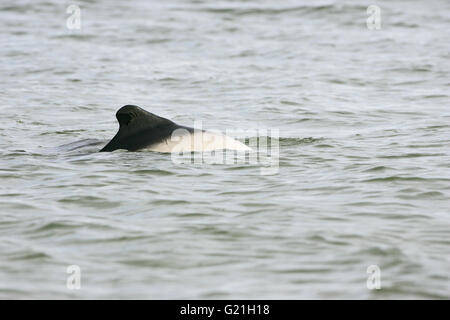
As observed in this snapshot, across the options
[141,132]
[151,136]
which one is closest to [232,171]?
[151,136]

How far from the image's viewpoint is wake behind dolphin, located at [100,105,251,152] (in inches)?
388

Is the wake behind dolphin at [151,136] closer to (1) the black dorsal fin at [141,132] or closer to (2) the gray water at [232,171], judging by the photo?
(1) the black dorsal fin at [141,132]

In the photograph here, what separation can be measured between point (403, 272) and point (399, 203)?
6.34ft

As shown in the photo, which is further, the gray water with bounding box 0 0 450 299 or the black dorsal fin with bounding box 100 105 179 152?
the black dorsal fin with bounding box 100 105 179 152

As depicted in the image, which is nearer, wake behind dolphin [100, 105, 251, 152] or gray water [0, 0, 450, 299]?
gray water [0, 0, 450, 299]

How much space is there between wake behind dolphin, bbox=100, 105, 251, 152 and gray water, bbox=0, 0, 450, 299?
0.13m

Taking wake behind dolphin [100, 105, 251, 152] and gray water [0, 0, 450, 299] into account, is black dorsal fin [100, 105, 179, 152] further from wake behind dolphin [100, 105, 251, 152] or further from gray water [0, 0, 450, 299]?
gray water [0, 0, 450, 299]

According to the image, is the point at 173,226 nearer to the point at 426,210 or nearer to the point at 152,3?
the point at 426,210

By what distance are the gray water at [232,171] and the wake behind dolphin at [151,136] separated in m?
0.13

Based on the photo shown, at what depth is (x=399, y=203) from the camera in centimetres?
826

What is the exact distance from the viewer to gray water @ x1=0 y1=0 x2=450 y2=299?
641 cm

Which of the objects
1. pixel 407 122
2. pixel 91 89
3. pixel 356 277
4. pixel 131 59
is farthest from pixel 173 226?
pixel 131 59

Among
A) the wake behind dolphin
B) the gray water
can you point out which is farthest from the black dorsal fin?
the gray water
